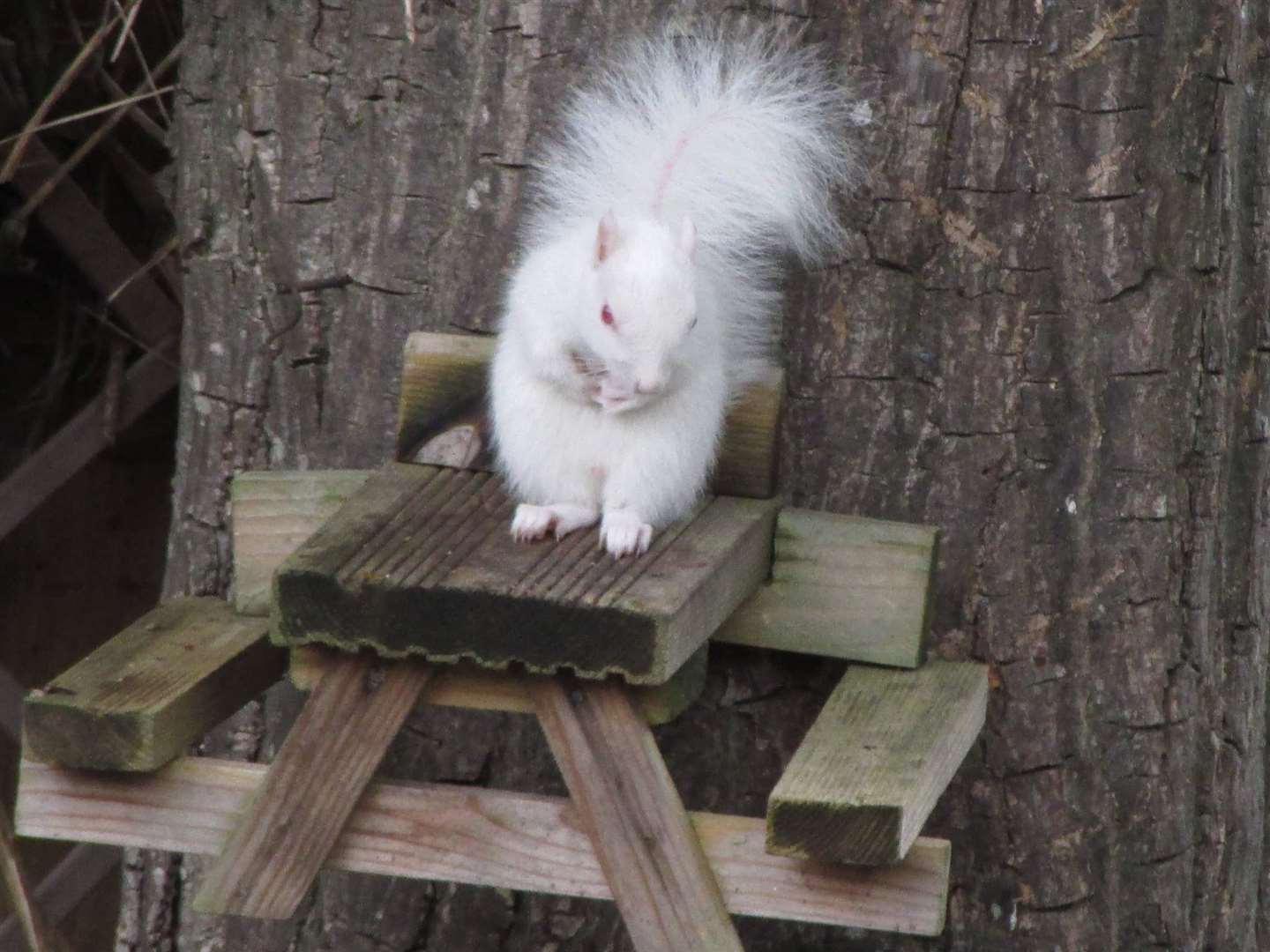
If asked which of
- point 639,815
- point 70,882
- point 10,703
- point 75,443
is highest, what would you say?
point 639,815

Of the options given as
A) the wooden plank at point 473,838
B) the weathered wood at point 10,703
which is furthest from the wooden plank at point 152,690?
the weathered wood at point 10,703

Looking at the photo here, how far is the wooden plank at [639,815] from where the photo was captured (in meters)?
1.52

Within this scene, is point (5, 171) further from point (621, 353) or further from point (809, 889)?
point (809, 889)

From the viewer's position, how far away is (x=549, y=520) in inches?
64.5

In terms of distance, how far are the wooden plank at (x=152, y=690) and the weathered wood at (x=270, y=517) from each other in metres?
0.05

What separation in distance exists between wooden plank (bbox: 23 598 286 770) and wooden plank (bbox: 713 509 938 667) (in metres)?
0.45

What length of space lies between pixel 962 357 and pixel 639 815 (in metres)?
0.61

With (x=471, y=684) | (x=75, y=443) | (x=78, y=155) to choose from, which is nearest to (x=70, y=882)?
(x=75, y=443)

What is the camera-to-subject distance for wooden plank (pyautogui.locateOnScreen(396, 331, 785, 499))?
1.75 metres

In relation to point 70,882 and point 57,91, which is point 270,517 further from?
point 70,882

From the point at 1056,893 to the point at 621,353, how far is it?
30.3 inches

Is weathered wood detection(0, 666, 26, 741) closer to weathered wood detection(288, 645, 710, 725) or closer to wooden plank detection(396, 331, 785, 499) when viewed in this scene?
wooden plank detection(396, 331, 785, 499)

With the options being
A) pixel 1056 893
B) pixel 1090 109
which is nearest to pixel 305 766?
pixel 1056 893

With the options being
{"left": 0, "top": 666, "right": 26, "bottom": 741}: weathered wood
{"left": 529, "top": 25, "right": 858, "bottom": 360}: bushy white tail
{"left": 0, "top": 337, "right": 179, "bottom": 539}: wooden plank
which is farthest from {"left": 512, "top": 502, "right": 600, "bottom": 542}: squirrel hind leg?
{"left": 0, "top": 666, "right": 26, "bottom": 741}: weathered wood
